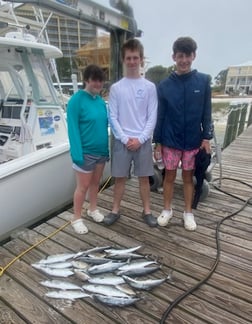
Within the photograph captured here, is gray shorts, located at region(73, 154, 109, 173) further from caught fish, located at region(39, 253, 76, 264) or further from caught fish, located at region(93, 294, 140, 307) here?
caught fish, located at region(93, 294, 140, 307)

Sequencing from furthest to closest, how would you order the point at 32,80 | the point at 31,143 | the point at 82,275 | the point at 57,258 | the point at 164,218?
the point at 32,80 < the point at 31,143 < the point at 164,218 < the point at 57,258 < the point at 82,275

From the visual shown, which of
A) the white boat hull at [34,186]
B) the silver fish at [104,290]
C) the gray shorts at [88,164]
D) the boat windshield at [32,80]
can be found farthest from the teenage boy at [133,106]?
the boat windshield at [32,80]

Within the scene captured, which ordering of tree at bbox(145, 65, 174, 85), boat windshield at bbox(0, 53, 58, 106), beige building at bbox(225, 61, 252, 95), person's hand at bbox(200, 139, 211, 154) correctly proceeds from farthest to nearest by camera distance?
beige building at bbox(225, 61, 252, 95) → boat windshield at bbox(0, 53, 58, 106) → tree at bbox(145, 65, 174, 85) → person's hand at bbox(200, 139, 211, 154)

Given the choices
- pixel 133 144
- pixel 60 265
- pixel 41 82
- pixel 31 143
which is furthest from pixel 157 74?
pixel 60 265

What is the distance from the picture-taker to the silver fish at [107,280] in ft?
6.77

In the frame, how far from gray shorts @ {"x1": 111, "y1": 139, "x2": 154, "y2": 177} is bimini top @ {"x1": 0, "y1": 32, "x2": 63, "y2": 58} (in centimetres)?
192

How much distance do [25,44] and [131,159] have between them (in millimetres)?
2128

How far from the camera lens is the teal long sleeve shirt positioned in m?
2.40

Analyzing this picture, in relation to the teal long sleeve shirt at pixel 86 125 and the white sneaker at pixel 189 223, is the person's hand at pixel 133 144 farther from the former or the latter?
the white sneaker at pixel 189 223

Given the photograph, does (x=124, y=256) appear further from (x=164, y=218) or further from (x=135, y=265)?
(x=164, y=218)

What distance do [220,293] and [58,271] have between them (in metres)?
1.22

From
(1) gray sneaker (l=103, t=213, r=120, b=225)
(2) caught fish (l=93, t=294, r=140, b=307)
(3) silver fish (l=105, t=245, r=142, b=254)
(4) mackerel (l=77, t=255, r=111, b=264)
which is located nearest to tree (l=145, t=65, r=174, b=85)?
(1) gray sneaker (l=103, t=213, r=120, b=225)

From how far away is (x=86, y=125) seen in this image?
247cm

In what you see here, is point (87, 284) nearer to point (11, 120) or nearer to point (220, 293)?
point (220, 293)
